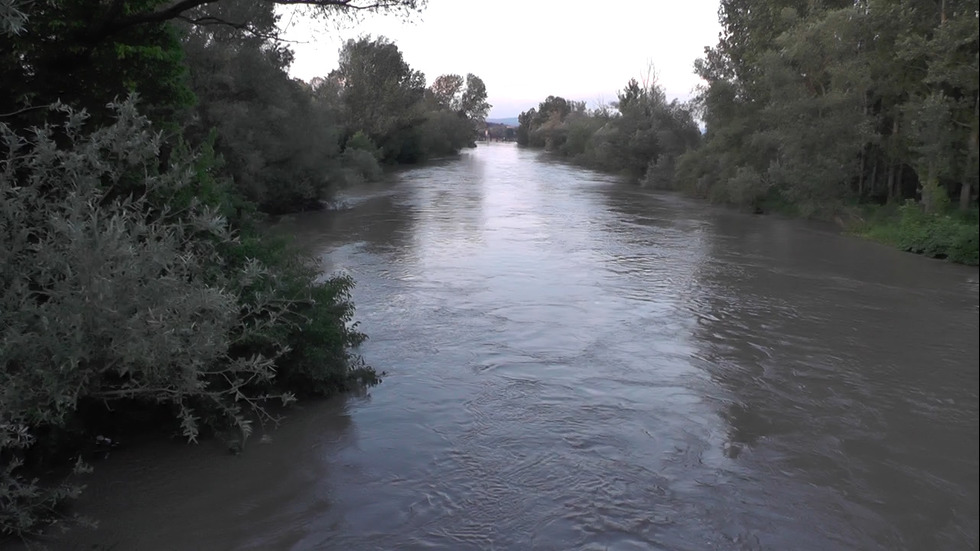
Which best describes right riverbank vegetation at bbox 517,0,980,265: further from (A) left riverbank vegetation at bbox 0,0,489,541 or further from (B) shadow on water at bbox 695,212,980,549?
(A) left riverbank vegetation at bbox 0,0,489,541

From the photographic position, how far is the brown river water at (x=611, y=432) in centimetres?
575

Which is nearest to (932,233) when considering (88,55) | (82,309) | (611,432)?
(611,432)

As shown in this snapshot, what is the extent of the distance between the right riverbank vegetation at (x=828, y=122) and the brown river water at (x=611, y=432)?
90 cm

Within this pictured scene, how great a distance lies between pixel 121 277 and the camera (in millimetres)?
4922

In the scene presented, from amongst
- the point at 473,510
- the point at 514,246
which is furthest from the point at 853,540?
the point at 514,246

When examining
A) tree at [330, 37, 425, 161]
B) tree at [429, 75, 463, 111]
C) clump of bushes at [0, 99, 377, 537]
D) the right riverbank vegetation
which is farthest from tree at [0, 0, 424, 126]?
tree at [429, 75, 463, 111]

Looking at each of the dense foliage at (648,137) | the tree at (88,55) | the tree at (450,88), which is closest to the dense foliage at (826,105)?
the dense foliage at (648,137)

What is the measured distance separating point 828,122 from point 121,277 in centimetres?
1916

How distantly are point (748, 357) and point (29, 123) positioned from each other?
843 centimetres

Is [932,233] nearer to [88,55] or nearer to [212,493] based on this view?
[212,493]

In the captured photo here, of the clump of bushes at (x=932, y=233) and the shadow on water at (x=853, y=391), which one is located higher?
the clump of bushes at (x=932, y=233)

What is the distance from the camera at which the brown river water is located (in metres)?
5.75

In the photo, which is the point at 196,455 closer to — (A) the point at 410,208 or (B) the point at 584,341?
(B) the point at 584,341

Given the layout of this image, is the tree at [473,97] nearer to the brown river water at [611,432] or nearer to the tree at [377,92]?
the tree at [377,92]
